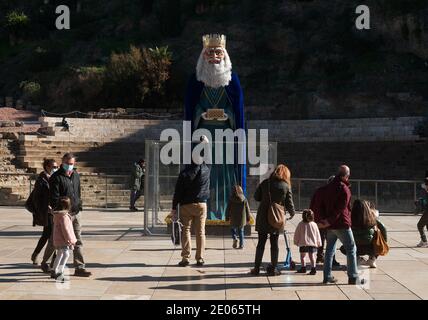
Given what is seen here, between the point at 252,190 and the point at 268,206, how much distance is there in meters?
6.89

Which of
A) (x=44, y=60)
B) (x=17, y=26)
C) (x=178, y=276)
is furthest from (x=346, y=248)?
(x=17, y=26)

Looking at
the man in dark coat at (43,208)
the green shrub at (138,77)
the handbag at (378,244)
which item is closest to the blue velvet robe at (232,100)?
the handbag at (378,244)

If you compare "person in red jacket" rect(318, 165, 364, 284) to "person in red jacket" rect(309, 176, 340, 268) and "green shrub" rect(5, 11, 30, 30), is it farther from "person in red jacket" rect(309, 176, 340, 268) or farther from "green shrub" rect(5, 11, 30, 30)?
"green shrub" rect(5, 11, 30, 30)

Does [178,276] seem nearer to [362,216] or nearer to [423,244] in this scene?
[362,216]

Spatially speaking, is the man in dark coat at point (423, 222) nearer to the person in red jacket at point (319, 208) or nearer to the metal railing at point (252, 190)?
the person in red jacket at point (319, 208)

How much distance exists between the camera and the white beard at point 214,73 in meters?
12.9

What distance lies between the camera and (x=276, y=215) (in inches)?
335

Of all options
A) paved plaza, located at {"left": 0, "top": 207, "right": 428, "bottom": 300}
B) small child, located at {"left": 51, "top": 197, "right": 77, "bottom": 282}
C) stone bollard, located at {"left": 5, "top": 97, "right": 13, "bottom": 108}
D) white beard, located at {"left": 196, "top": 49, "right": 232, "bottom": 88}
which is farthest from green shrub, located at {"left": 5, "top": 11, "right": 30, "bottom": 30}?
small child, located at {"left": 51, "top": 197, "right": 77, "bottom": 282}

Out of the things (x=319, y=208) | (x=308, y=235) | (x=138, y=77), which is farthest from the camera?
(x=138, y=77)

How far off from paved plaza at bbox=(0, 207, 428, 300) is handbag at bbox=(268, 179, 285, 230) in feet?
2.41

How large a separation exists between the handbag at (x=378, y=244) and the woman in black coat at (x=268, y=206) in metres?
1.54

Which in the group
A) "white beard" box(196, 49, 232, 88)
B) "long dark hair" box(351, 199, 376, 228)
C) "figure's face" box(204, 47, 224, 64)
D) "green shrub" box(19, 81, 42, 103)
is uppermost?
"green shrub" box(19, 81, 42, 103)

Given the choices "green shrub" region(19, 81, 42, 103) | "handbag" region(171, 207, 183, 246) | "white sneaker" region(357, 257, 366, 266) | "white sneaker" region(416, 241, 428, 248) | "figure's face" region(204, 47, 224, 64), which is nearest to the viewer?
"handbag" region(171, 207, 183, 246)

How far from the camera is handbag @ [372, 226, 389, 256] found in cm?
930
